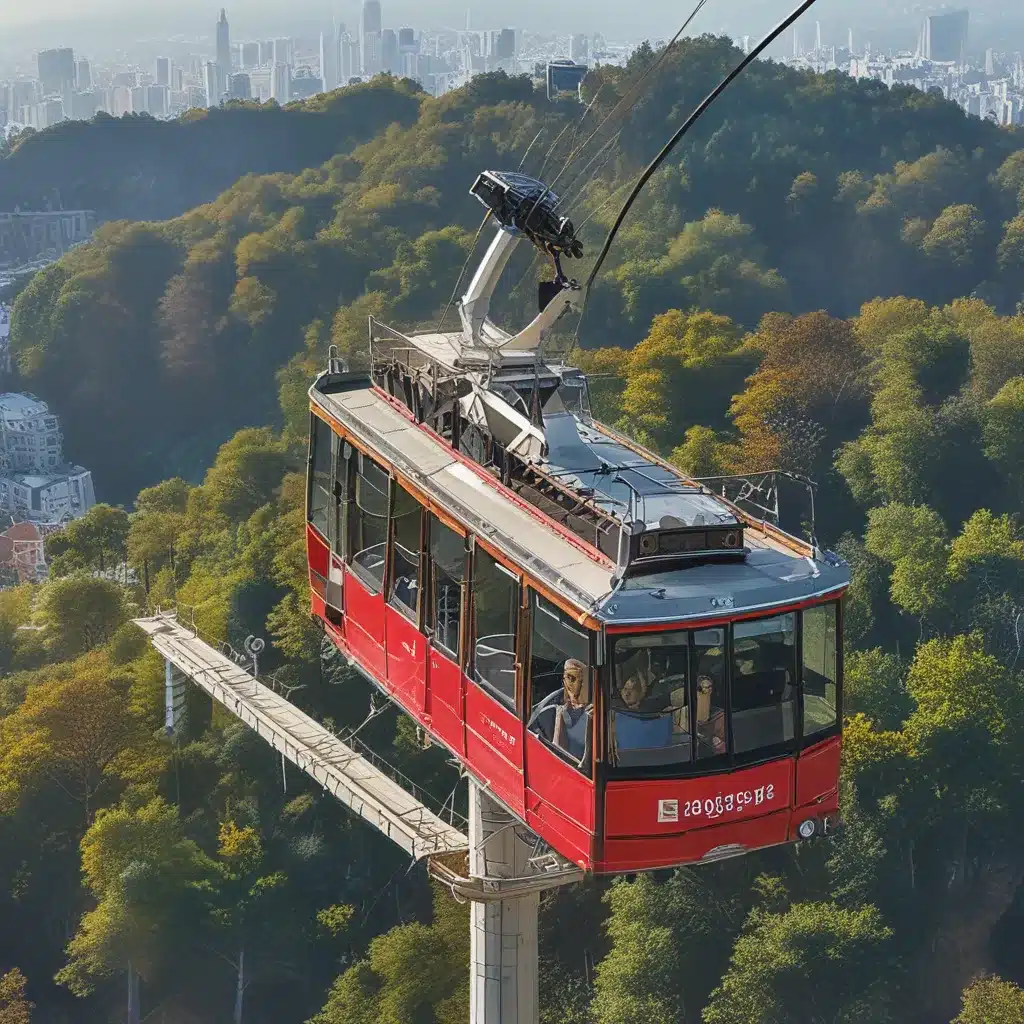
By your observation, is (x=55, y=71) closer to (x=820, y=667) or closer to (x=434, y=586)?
(x=434, y=586)

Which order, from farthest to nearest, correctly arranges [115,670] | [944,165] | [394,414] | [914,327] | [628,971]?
[944,165] < [914,327] < [115,670] < [628,971] < [394,414]

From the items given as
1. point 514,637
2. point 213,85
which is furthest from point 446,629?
point 213,85

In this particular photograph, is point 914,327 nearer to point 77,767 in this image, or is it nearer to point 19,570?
point 77,767

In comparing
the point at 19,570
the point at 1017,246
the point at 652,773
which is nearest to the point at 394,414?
the point at 652,773

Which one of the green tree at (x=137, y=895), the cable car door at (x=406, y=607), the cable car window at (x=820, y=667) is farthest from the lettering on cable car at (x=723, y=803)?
the green tree at (x=137, y=895)

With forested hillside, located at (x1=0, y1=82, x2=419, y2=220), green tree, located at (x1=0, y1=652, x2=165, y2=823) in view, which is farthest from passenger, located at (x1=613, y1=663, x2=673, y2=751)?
forested hillside, located at (x1=0, y1=82, x2=419, y2=220)

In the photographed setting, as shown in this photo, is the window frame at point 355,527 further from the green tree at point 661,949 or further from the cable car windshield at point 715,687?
the green tree at point 661,949
